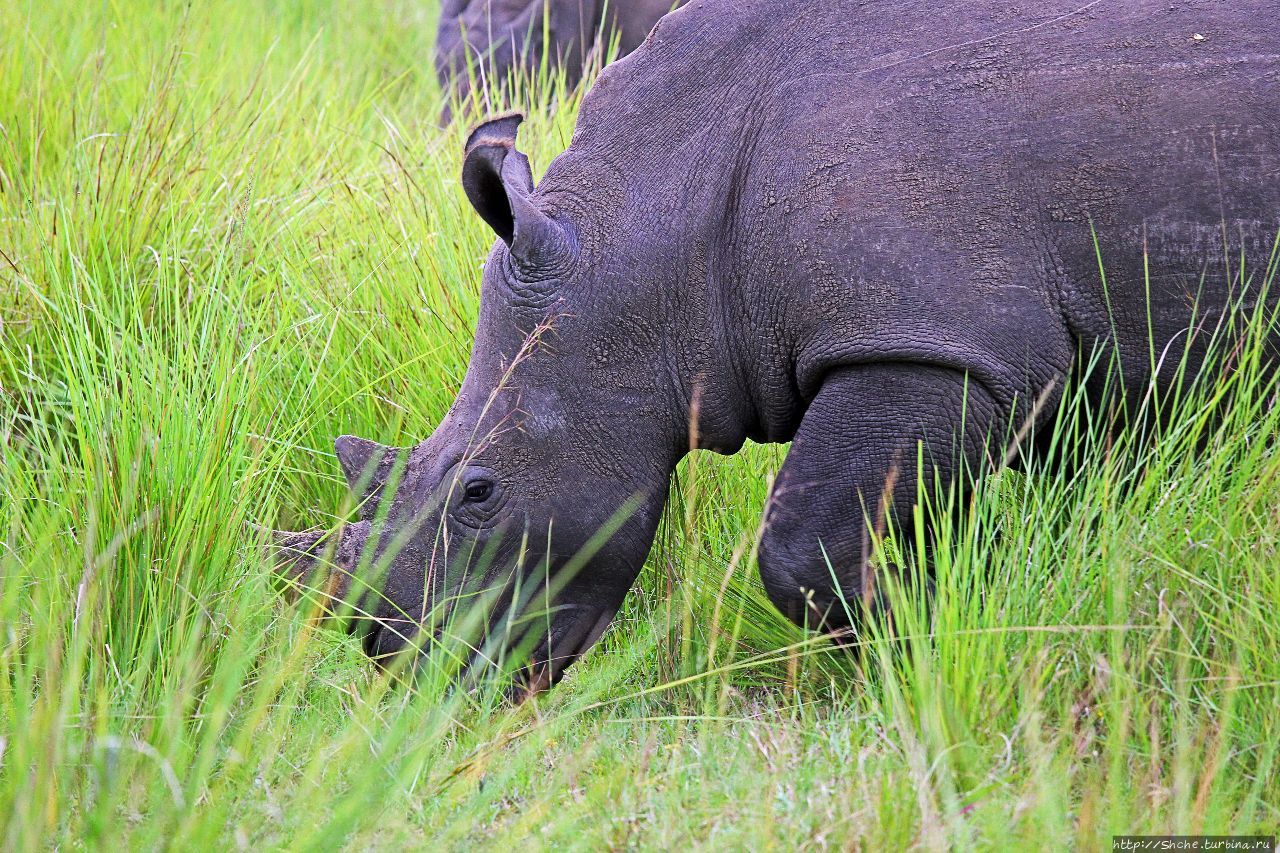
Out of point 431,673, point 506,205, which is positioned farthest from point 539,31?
point 431,673

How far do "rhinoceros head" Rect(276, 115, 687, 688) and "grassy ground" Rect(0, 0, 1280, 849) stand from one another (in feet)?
0.49

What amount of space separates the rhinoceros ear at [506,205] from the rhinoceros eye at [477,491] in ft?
1.66

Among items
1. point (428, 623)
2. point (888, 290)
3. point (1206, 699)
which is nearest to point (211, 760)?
point (428, 623)

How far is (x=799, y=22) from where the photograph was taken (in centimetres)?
319

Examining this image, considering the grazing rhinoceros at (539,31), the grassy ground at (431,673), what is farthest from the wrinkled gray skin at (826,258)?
the grazing rhinoceros at (539,31)

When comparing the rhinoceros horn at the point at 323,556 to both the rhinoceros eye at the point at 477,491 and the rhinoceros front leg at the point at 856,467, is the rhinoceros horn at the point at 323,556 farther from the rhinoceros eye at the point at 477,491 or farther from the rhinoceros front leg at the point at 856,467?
the rhinoceros front leg at the point at 856,467

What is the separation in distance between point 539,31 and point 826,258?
3.83 metres

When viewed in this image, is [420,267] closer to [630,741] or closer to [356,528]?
[356,528]

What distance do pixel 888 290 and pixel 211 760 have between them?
155cm

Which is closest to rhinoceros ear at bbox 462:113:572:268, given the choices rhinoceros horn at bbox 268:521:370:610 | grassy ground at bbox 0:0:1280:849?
grassy ground at bbox 0:0:1280:849

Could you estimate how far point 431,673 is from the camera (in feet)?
10.7

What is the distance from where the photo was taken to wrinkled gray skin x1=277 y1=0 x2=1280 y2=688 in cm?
292

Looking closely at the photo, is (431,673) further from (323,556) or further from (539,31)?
(539,31)

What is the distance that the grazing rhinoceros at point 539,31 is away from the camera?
618cm
